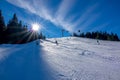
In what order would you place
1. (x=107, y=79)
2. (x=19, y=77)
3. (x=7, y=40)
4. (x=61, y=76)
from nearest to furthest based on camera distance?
1. (x=19, y=77)
2. (x=61, y=76)
3. (x=107, y=79)
4. (x=7, y=40)

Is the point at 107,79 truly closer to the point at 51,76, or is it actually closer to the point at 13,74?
the point at 51,76

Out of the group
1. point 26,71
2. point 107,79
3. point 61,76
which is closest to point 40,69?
point 26,71

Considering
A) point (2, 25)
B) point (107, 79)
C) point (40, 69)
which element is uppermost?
point (2, 25)

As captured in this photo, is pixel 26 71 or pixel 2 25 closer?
pixel 26 71

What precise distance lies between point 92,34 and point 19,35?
74914 mm

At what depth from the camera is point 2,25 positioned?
41.2 m

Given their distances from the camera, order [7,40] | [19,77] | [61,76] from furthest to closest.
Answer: [7,40], [61,76], [19,77]

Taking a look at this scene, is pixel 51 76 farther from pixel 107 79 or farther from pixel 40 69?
pixel 107 79

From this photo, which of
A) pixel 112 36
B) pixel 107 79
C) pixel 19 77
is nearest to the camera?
pixel 19 77

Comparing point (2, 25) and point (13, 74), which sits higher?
point (2, 25)

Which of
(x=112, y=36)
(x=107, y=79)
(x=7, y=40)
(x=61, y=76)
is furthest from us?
(x=112, y=36)

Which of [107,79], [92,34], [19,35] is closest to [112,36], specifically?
[92,34]

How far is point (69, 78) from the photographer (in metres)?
6.31

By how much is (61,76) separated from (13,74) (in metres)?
1.99
